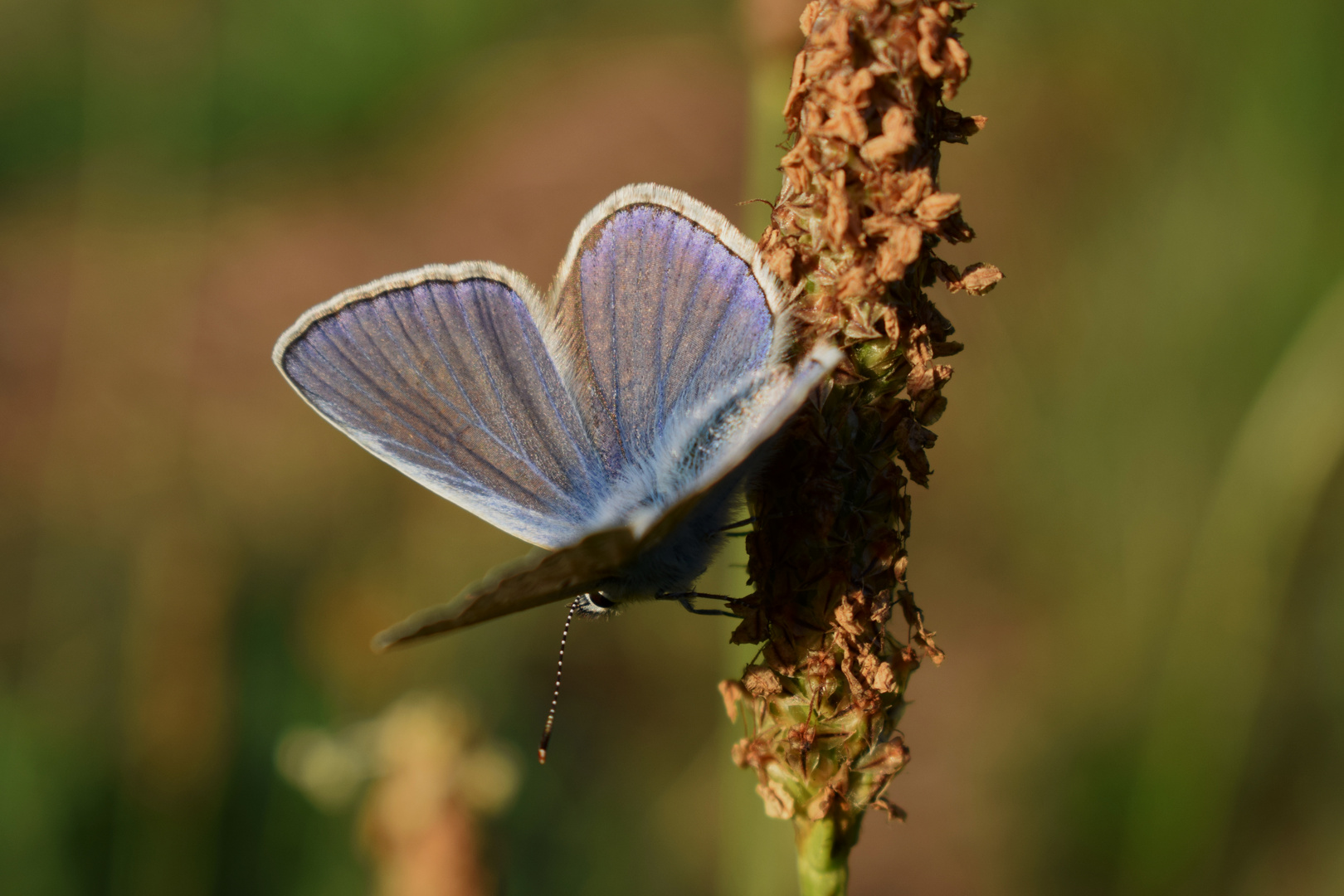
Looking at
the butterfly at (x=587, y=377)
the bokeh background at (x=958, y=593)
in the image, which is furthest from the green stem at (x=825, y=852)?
the bokeh background at (x=958, y=593)

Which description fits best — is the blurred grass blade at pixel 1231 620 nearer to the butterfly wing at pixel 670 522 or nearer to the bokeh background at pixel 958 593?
the bokeh background at pixel 958 593

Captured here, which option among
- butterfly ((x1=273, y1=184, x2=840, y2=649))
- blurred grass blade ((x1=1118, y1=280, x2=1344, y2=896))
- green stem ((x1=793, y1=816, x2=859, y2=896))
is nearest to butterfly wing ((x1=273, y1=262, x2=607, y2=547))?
butterfly ((x1=273, y1=184, x2=840, y2=649))

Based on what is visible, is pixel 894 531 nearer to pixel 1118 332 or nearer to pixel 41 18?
pixel 1118 332

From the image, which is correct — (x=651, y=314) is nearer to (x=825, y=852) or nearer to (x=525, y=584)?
(x=525, y=584)

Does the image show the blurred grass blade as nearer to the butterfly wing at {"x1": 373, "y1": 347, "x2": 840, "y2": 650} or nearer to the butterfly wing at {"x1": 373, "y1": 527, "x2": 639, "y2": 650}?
the butterfly wing at {"x1": 373, "y1": 347, "x2": 840, "y2": 650}

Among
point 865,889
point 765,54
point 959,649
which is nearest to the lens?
point 765,54

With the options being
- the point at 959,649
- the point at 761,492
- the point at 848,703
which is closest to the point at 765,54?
the point at 761,492
